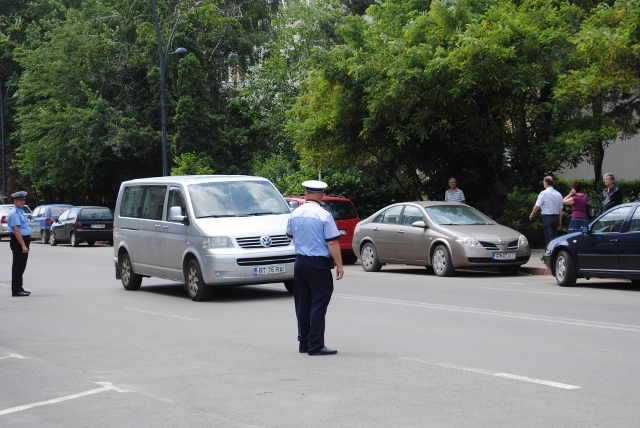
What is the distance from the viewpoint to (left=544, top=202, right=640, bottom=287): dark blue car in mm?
15750

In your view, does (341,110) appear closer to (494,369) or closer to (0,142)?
(494,369)

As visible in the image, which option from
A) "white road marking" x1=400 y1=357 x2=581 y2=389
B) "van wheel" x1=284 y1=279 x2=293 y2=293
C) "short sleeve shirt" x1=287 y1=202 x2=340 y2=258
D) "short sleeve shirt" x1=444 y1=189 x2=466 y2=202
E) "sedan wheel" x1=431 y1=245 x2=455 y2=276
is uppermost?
"short sleeve shirt" x1=444 y1=189 x2=466 y2=202

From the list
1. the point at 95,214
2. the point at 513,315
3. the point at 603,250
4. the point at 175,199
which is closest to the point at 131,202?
the point at 175,199

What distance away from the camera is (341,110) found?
25.7 meters

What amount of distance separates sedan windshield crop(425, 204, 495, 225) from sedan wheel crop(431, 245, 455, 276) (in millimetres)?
646

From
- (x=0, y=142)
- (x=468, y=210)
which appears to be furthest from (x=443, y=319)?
(x=0, y=142)

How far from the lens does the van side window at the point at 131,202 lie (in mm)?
17281

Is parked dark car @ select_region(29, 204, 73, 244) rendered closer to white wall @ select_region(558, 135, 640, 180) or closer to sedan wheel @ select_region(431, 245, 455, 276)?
white wall @ select_region(558, 135, 640, 180)

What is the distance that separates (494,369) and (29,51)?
153 feet

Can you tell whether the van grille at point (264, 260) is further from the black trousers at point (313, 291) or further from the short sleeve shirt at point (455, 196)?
the short sleeve shirt at point (455, 196)

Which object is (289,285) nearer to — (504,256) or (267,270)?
(267,270)

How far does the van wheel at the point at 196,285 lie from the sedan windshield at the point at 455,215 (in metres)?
6.21

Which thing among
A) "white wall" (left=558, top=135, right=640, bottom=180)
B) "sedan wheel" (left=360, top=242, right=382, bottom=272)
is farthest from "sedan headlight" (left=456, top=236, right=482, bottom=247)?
"white wall" (left=558, top=135, right=640, bottom=180)

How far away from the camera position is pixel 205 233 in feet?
49.1
